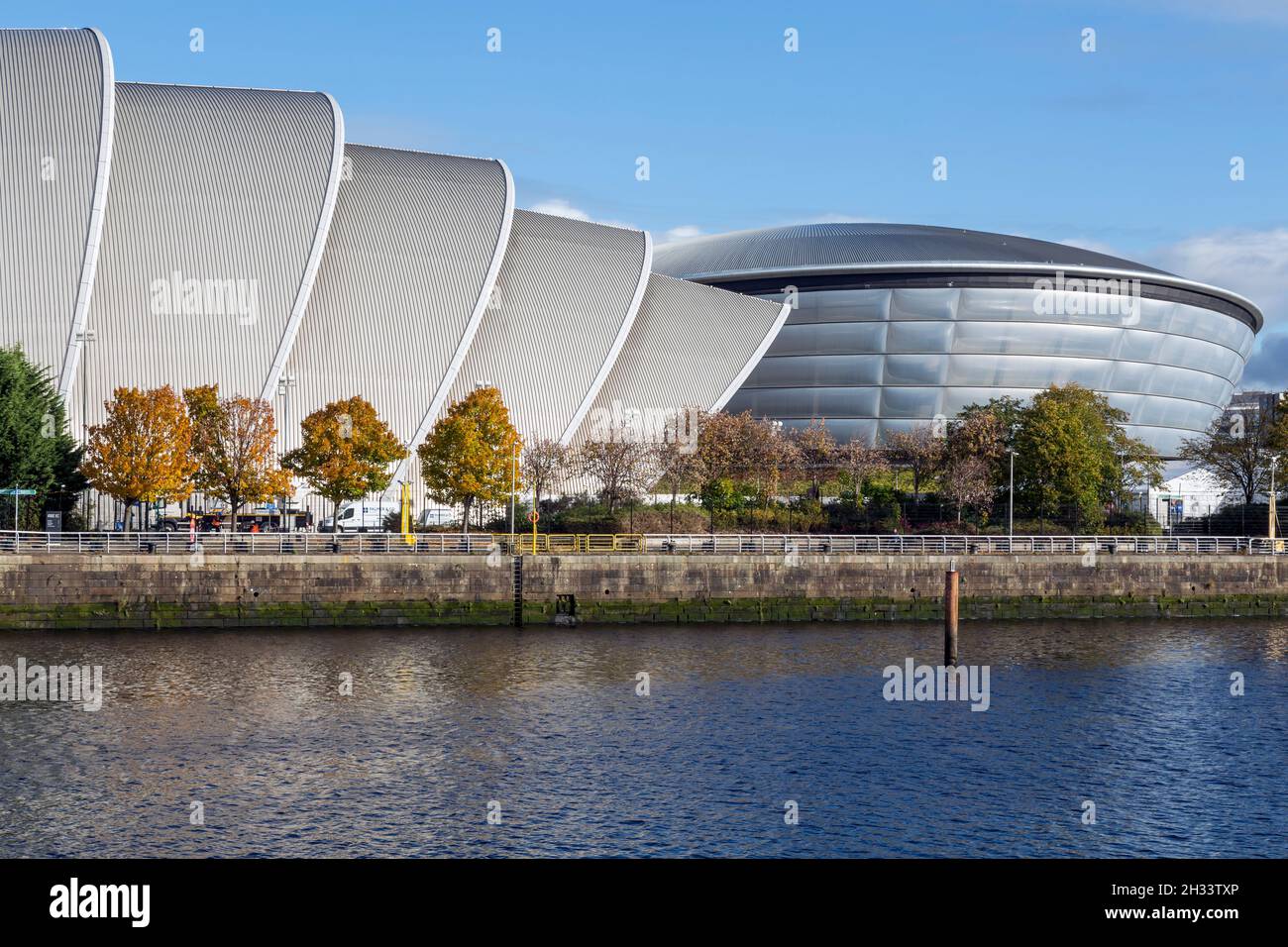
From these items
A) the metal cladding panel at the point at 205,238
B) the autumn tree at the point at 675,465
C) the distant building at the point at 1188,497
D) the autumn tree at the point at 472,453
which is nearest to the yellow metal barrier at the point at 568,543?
the autumn tree at the point at 472,453

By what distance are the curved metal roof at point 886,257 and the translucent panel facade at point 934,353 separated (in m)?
1.96

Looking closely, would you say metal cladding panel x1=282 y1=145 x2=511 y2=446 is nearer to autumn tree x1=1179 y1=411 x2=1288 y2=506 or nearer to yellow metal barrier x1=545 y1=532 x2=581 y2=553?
yellow metal barrier x1=545 y1=532 x2=581 y2=553

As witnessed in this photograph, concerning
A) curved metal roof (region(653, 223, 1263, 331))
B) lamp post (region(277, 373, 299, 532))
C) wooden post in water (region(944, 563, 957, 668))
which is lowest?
wooden post in water (region(944, 563, 957, 668))

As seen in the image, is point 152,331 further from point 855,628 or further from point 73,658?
point 855,628

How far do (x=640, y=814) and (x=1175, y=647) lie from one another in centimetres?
2874

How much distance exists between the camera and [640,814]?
25.9 meters

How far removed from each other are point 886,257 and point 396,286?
4007 cm

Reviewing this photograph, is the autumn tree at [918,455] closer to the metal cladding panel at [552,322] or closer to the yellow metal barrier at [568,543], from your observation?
the metal cladding panel at [552,322]

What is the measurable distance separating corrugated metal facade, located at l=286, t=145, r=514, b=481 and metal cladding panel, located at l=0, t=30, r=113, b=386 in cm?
1068

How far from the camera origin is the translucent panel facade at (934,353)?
98.7 metres

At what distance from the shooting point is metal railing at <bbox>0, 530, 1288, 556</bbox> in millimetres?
50156

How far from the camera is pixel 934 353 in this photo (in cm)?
9894

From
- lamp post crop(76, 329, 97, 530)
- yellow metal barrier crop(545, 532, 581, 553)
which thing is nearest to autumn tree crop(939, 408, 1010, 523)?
yellow metal barrier crop(545, 532, 581, 553)
